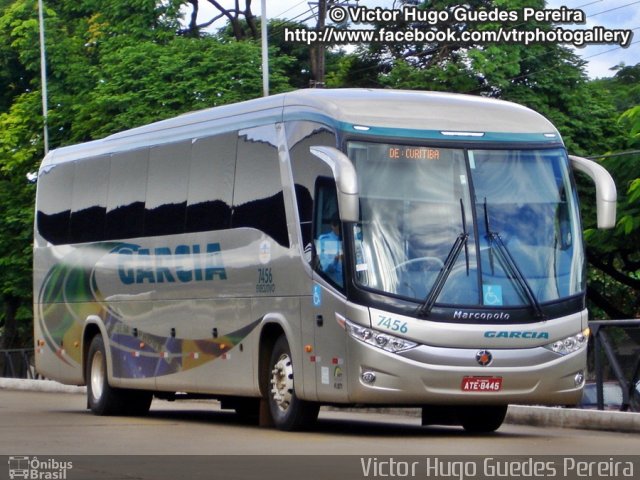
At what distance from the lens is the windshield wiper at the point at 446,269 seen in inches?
621

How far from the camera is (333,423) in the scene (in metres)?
19.3

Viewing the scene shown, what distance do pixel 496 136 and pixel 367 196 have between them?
1675mm

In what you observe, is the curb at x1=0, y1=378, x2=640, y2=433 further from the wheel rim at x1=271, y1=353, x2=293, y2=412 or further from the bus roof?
the wheel rim at x1=271, y1=353, x2=293, y2=412

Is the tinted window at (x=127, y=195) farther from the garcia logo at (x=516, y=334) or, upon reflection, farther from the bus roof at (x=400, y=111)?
Answer: the garcia logo at (x=516, y=334)

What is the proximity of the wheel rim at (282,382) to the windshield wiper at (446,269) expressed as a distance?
200cm

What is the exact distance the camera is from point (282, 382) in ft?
56.8

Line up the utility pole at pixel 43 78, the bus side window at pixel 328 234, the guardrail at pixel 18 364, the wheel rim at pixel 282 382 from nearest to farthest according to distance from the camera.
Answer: the bus side window at pixel 328 234 → the wheel rim at pixel 282 382 → the guardrail at pixel 18 364 → the utility pole at pixel 43 78

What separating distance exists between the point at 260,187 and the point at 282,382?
7.22ft

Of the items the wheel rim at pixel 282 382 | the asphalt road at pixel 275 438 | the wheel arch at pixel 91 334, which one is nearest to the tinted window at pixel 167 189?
the wheel arch at pixel 91 334

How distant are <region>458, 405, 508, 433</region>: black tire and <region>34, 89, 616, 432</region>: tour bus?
0.8 inches

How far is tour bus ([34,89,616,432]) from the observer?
51.9ft

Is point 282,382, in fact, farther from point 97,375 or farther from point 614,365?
point 97,375

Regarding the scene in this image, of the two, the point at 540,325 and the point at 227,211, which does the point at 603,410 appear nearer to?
the point at 540,325

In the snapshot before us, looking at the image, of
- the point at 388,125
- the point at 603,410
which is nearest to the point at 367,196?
the point at 388,125
